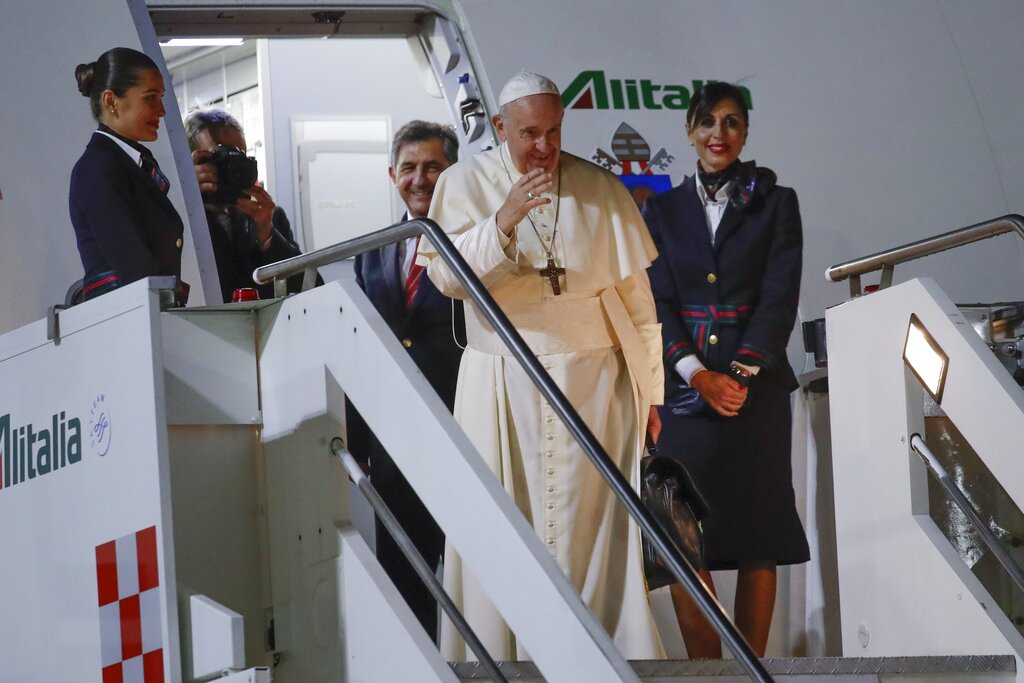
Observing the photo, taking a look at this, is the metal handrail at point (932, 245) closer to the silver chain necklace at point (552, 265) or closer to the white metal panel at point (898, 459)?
the white metal panel at point (898, 459)

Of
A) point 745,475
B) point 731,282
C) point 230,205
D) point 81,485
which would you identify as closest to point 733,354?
point 731,282

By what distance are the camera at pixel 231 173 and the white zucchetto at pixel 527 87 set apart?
169 cm

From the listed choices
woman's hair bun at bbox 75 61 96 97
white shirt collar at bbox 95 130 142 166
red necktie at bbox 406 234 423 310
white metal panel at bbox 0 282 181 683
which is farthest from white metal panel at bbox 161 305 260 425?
woman's hair bun at bbox 75 61 96 97

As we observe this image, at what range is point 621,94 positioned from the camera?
587 cm

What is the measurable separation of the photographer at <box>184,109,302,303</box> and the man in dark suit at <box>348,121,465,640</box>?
0.60 m

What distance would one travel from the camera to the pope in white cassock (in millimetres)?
3893

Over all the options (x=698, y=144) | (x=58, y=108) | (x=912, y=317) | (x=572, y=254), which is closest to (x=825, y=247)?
(x=698, y=144)

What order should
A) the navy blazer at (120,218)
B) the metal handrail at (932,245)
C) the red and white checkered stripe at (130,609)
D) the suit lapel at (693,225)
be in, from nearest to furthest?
1. the red and white checkered stripe at (130,609)
2. the metal handrail at (932,245)
3. the navy blazer at (120,218)
4. the suit lapel at (693,225)

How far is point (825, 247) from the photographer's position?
234 inches

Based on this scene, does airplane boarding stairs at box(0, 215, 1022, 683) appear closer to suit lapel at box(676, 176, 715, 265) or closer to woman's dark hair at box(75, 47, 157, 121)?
woman's dark hair at box(75, 47, 157, 121)

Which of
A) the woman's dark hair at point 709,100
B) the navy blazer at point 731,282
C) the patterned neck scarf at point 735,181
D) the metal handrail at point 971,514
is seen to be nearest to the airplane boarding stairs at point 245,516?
the metal handrail at point 971,514

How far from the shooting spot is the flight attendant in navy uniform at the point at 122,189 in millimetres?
4219

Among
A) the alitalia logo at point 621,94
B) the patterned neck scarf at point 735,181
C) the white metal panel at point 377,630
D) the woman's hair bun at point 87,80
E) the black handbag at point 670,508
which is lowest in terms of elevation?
the white metal panel at point 377,630

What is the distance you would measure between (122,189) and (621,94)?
2.25 m
